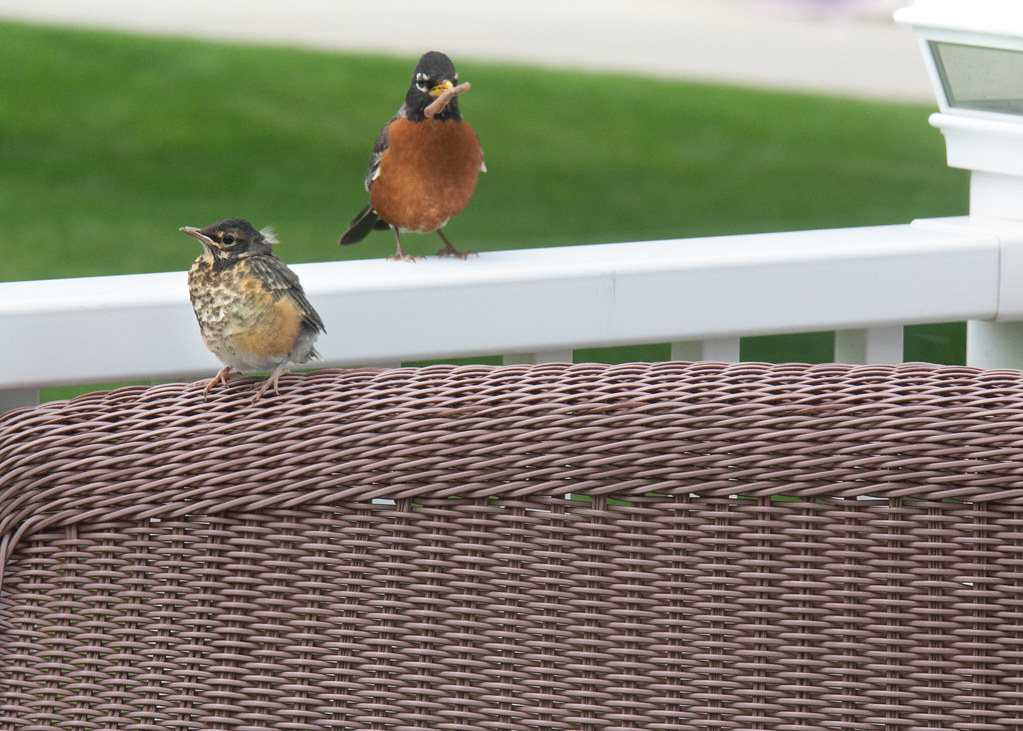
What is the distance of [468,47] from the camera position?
13.6 metres

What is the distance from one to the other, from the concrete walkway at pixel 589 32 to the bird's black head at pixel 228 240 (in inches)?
449

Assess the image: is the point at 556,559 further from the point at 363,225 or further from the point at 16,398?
the point at 363,225

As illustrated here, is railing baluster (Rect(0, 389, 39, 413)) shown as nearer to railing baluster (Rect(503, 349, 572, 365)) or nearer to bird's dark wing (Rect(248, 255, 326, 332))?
bird's dark wing (Rect(248, 255, 326, 332))

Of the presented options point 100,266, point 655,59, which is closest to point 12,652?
point 100,266

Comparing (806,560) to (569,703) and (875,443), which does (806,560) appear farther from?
(569,703)

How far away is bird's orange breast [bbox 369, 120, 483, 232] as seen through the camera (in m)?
1.73

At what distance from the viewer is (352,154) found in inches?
383

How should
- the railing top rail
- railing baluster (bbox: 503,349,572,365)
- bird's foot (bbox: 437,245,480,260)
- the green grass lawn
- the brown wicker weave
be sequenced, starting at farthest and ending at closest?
the green grass lawn → bird's foot (bbox: 437,245,480,260) → railing baluster (bbox: 503,349,572,365) → the railing top rail → the brown wicker weave

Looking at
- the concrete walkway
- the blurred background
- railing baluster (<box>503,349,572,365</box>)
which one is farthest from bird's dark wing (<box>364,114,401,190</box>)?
the concrete walkway

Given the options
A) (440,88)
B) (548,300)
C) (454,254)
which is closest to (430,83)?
(440,88)

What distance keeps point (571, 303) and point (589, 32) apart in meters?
15.3

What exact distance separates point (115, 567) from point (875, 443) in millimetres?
650

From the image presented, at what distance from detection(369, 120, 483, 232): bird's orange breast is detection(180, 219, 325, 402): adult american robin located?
0.56 m

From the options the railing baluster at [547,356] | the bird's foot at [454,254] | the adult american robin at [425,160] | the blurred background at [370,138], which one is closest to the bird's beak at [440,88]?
the adult american robin at [425,160]
